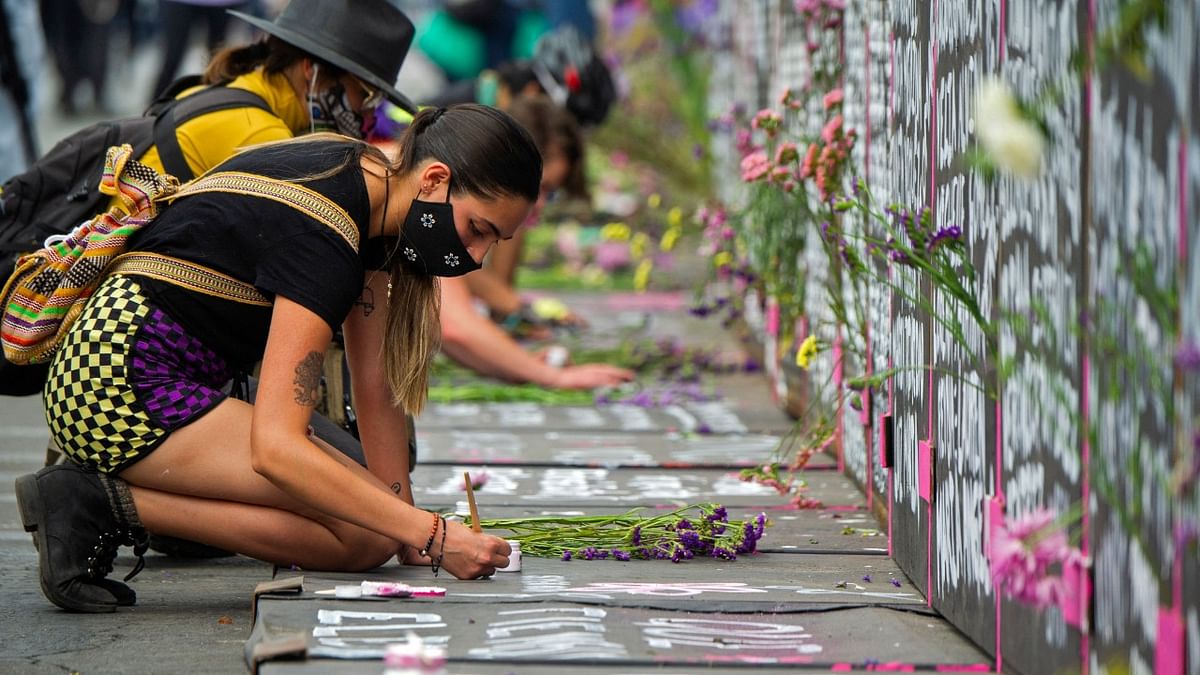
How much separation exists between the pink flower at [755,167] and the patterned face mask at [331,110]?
92 cm

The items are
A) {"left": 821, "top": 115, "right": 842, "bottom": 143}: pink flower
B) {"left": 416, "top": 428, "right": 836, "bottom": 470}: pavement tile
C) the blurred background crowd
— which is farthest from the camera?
the blurred background crowd

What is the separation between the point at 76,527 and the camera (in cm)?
278

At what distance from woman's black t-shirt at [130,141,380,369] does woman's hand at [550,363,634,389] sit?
2.34 m

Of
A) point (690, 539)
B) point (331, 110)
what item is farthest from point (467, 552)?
point (331, 110)

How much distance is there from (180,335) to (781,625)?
1.16 metres

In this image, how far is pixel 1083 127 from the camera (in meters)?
1.93

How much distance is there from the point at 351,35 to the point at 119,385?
3.96 ft

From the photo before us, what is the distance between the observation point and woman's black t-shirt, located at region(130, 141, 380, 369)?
2643 millimetres

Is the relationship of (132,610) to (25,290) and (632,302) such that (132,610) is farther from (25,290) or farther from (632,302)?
(632,302)

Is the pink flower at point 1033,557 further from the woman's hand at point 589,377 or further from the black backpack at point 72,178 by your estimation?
the woman's hand at point 589,377

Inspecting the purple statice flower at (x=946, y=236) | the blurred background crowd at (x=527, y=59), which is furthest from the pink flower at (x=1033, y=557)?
the blurred background crowd at (x=527, y=59)

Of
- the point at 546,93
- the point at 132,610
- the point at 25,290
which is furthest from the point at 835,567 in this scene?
the point at 546,93

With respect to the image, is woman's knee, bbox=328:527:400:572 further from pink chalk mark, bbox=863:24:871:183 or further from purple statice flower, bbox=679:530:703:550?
pink chalk mark, bbox=863:24:871:183

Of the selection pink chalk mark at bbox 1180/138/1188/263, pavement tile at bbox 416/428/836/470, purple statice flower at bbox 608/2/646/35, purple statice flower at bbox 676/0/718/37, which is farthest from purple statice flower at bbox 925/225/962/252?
purple statice flower at bbox 608/2/646/35
